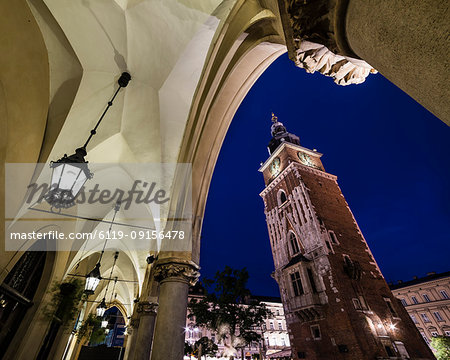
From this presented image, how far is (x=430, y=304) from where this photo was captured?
3934 centimetres

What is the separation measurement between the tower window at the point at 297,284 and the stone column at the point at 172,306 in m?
20.1

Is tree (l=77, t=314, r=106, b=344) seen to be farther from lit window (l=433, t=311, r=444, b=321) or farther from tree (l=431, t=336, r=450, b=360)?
lit window (l=433, t=311, r=444, b=321)

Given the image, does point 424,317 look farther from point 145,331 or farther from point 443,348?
point 145,331

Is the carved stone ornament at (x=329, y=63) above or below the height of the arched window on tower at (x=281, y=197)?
below

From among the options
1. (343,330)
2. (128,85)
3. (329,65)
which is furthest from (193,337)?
(329,65)

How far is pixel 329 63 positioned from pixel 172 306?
13.8 feet

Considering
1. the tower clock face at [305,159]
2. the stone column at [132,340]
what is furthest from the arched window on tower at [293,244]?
the stone column at [132,340]

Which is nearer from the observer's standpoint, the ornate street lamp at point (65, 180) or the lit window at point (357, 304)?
the ornate street lamp at point (65, 180)

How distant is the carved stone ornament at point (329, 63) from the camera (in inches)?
78.3

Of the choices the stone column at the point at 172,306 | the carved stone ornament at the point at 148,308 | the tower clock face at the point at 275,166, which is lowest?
the stone column at the point at 172,306

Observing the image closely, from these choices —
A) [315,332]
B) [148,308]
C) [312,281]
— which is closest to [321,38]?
[148,308]

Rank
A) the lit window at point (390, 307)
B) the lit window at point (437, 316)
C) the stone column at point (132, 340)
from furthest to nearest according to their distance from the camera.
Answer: the lit window at point (437, 316) < the lit window at point (390, 307) < the stone column at point (132, 340)

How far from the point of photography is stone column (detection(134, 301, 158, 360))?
668cm

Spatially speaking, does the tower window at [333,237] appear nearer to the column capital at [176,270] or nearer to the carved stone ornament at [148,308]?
the carved stone ornament at [148,308]
